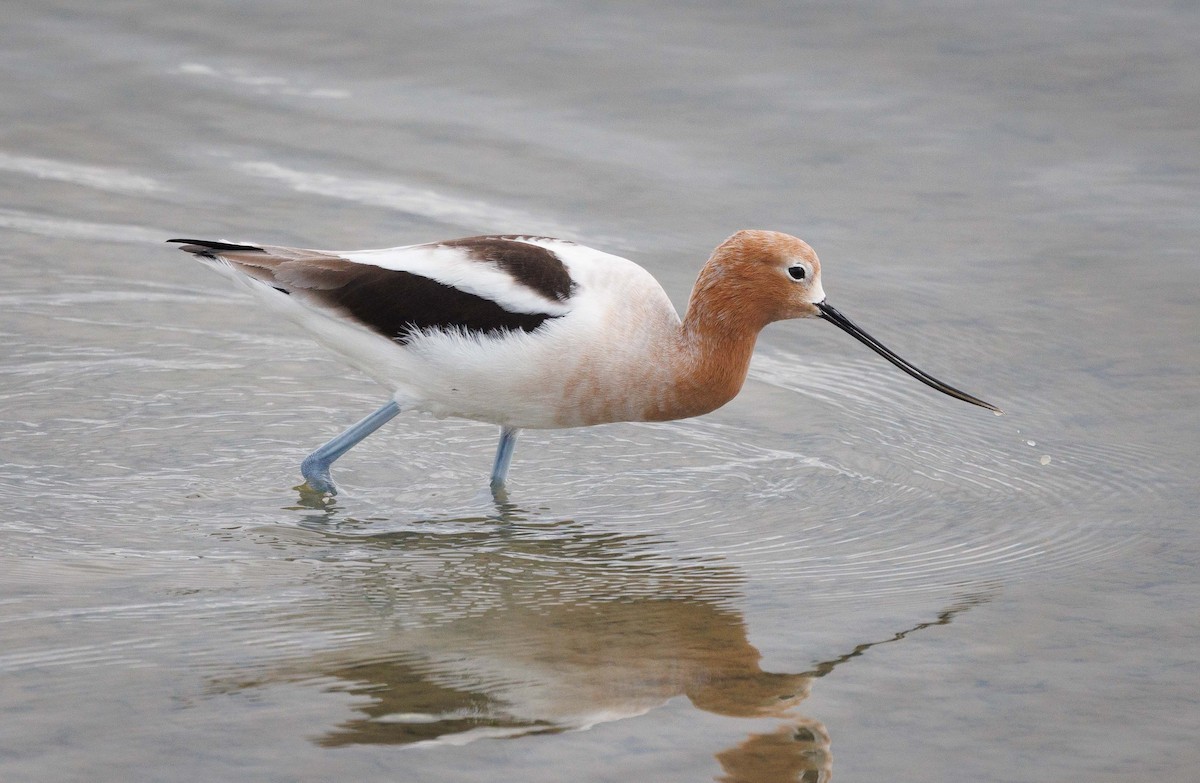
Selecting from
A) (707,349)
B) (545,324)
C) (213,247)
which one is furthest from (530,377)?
(213,247)

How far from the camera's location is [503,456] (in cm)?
653

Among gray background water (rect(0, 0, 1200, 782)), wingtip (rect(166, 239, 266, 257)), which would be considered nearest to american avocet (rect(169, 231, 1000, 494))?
wingtip (rect(166, 239, 266, 257))

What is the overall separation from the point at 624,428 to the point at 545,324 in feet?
4.22

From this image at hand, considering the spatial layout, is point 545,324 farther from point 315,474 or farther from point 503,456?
point 315,474

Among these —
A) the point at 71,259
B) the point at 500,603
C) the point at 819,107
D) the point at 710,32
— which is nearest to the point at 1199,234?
the point at 819,107

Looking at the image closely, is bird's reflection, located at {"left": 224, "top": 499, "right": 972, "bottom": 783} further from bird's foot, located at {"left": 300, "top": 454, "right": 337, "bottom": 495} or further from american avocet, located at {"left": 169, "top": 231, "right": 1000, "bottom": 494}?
american avocet, located at {"left": 169, "top": 231, "right": 1000, "bottom": 494}

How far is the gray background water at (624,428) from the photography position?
186 inches

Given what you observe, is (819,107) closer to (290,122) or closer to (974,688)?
(290,122)

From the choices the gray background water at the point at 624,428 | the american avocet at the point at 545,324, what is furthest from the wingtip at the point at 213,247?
the gray background water at the point at 624,428

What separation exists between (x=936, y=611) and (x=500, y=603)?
150 cm

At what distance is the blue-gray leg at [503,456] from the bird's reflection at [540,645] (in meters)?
0.35

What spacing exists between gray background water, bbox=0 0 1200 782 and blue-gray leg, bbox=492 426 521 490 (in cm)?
13

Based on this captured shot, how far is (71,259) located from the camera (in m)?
8.77

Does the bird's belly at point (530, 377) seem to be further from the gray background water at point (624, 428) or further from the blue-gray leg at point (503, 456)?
the gray background water at point (624, 428)
